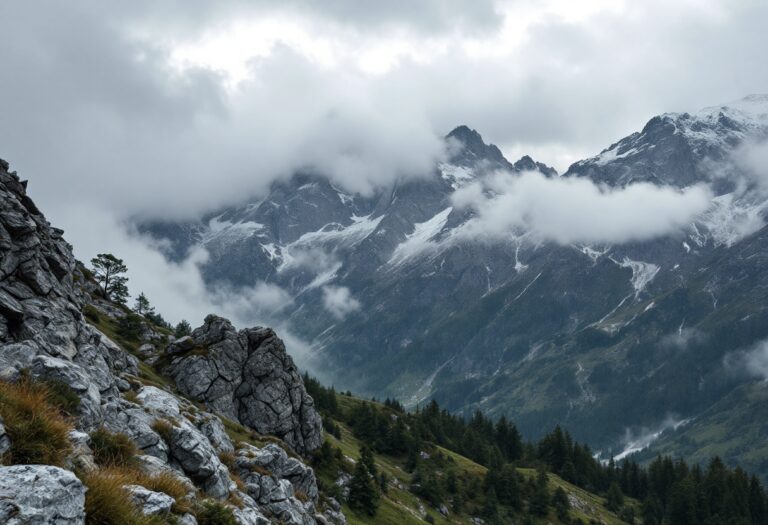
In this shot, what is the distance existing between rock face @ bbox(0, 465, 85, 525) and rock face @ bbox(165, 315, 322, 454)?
6881 centimetres

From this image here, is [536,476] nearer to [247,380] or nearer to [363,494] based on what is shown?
[363,494]

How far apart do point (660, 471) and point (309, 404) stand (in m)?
129

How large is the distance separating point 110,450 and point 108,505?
5682mm

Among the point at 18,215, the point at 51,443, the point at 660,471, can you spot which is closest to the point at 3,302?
the point at 18,215

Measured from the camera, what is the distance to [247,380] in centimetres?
8550

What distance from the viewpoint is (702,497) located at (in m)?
142

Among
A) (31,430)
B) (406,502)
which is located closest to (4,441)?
(31,430)

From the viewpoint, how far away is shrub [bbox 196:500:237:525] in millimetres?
16219

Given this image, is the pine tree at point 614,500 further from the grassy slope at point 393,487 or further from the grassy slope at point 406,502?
the grassy slope at point 393,487

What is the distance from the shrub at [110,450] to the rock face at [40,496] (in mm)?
4556

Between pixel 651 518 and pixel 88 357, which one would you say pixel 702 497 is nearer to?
pixel 651 518

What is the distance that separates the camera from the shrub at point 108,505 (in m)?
11.8

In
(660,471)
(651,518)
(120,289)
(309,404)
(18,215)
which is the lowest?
(651,518)

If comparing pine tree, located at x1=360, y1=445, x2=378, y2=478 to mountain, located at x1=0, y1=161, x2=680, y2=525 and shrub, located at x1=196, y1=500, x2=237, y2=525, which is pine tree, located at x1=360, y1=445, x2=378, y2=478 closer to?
mountain, located at x1=0, y1=161, x2=680, y2=525
